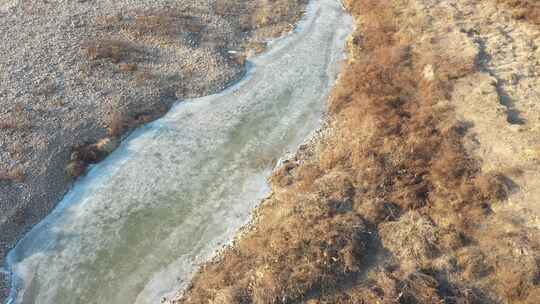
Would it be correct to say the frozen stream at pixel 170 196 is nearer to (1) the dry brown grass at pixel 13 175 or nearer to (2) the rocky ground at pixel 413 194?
(2) the rocky ground at pixel 413 194

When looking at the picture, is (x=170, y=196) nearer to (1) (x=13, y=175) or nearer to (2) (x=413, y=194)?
(1) (x=13, y=175)

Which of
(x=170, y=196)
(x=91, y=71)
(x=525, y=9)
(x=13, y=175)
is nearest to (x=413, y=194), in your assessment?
(x=170, y=196)

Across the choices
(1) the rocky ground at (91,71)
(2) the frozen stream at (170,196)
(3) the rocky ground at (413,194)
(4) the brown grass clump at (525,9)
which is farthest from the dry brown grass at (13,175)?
(4) the brown grass clump at (525,9)

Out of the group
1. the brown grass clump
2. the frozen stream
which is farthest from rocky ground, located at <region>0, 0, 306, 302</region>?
the brown grass clump

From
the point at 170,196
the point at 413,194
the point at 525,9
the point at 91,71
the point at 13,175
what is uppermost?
the point at 91,71

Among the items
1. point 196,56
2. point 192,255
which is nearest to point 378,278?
point 192,255

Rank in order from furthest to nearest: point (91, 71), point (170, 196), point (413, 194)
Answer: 1. point (91, 71)
2. point (170, 196)
3. point (413, 194)

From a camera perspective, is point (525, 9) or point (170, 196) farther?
point (525, 9)
